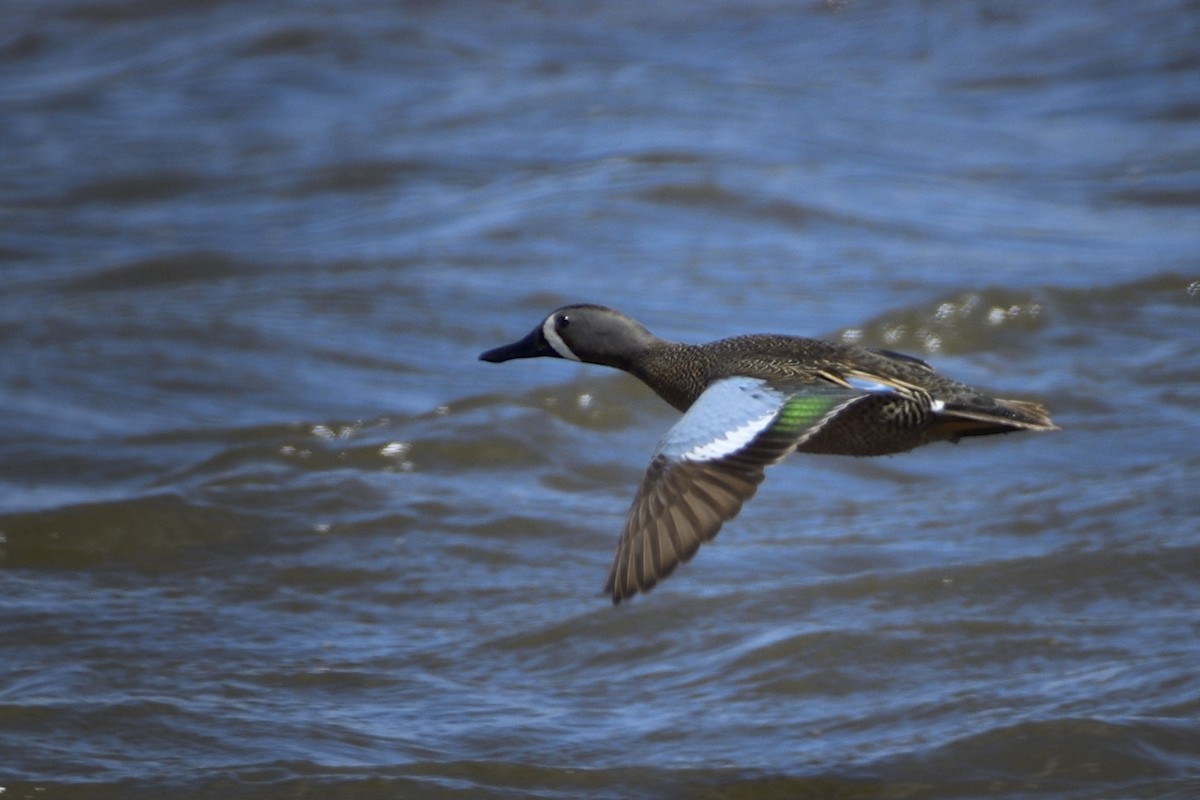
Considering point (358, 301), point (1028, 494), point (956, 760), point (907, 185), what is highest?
point (907, 185)

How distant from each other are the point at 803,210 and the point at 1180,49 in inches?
184

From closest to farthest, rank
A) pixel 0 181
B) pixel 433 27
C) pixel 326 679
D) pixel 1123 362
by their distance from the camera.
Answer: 1. pixel 326 679
2. pixel 1123 362
3. pixel 0 181
4. pixel 433 27

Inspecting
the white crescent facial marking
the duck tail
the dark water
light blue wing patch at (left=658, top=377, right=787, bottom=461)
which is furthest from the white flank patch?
the white crescent facial marking

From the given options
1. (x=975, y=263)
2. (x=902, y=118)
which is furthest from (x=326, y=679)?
(x=902, y=118)

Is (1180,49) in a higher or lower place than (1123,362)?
higher

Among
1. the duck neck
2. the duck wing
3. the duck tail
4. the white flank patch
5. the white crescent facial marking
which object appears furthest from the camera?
the white crescent facial marking

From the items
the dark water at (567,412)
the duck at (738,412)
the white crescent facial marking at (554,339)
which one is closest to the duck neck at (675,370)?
the duck at (738,412)

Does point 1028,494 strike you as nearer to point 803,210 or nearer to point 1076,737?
point 1076,737

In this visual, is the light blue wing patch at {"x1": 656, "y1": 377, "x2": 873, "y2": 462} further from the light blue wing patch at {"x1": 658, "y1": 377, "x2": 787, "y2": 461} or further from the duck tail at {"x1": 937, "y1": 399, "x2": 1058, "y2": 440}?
the duck tail at {"x1": 937, "y1": 399, "x2": 1058, "y2": 440}

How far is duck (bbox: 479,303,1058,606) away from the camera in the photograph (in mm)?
4387

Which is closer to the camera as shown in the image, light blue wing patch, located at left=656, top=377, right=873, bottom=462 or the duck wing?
the duck wing

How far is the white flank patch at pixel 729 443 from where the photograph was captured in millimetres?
4574

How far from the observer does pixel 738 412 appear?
4.82 meters

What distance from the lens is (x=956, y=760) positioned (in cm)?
494
